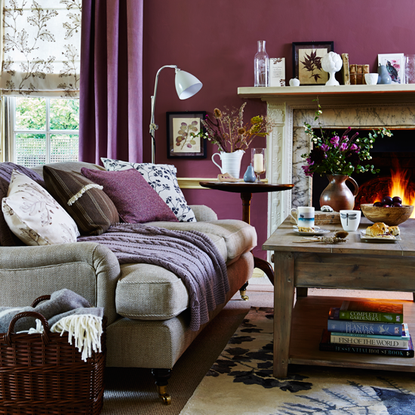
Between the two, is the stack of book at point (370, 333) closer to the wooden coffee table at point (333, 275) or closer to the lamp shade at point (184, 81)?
the wooden coffee table at point (333, 275)

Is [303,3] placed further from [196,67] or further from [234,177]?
[234,177]

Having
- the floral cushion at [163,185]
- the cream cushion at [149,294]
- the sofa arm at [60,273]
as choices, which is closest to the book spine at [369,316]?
the cream cushion at [149,294]

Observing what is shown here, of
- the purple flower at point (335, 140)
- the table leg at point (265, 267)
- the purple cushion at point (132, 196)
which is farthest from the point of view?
the table leg at point (265, 267)

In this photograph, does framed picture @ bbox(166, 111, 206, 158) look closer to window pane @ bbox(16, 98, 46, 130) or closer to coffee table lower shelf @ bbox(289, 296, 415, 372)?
window pane @ bbox(16, 98, 46, 130)

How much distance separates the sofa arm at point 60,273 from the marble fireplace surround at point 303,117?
7.99ft

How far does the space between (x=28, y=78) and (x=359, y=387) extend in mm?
3547

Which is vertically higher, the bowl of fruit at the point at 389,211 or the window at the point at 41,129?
the window at the point at 41,129

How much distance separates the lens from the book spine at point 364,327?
1851mm

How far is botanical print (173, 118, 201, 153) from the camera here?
412cm

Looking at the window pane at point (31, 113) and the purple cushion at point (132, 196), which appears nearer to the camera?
the purple cushion at point (132, 196)

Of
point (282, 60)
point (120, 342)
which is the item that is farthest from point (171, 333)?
point (282, 60)

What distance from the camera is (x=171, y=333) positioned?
168 cm

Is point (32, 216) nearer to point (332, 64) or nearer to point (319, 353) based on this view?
point (319, 353)

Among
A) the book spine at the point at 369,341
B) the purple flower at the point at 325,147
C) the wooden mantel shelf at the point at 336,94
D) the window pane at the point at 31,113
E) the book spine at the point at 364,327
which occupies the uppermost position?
the wooden mantel shelf at the point at 336,94
